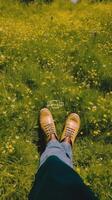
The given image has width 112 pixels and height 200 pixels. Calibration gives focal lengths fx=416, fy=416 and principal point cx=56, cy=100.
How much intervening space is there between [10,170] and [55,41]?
14.1 ft

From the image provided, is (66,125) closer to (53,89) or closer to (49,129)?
(49,129)

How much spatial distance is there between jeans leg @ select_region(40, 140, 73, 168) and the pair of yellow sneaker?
0.97 ft

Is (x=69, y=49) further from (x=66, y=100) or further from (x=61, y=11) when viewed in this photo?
(x=61, y=11)

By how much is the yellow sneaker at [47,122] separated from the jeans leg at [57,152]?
32 centimetres

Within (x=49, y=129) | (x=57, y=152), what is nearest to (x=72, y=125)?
(x=49, y=129)

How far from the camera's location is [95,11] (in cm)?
1260

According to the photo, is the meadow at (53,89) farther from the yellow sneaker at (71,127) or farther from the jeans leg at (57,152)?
the jeans leg at (57,152)

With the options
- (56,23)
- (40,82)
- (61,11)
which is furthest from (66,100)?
(61,11)

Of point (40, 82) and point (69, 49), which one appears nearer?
point (40, 82)

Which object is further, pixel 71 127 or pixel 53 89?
pixel 53 89

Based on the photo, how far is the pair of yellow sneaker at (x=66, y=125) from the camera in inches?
288

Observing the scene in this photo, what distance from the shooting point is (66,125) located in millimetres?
7609

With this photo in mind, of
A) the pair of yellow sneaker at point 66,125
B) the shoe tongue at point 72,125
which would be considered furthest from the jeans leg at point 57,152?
the shoe tongue at point 72,125

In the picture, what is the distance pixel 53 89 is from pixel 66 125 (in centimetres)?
95
